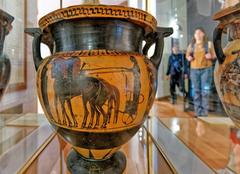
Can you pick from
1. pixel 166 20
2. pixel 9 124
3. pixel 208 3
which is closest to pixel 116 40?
pixel 9 124

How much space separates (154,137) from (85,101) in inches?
17.7

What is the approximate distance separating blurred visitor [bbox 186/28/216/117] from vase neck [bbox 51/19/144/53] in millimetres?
896

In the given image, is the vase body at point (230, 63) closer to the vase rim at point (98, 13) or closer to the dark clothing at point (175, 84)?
the vase rim at point (98, 13)

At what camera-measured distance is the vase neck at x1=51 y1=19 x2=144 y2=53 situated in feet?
1.16

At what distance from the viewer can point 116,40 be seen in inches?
14.4

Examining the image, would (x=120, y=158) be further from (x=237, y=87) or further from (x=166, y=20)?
(x=166, y=20)

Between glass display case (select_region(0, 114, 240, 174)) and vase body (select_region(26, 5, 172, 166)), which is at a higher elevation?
vase body (select_region(26, 5, 172, 166))

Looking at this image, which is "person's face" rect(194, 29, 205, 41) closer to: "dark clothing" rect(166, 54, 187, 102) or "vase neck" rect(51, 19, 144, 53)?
"dark clothing" rect(166, 54, 187, 102)

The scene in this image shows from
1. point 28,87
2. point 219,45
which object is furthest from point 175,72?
A: point 219,45

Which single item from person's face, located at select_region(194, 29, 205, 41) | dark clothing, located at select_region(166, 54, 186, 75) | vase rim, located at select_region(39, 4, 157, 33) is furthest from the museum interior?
dark clothing, located at select_region(166, 54, 186, 75)

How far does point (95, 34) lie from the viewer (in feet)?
1.16

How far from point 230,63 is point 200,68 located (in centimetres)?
96

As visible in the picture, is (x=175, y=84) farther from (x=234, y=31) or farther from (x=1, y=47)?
(x=1, y=47)

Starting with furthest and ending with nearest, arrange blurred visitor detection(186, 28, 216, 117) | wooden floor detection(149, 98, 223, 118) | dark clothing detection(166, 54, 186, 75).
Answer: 1. dark clothing detection(166, 54, 186, 75)
2. wooden floor detection(149, 98, 223, 118)
3. blurred visitor detection(186, 28, 216, 117)
